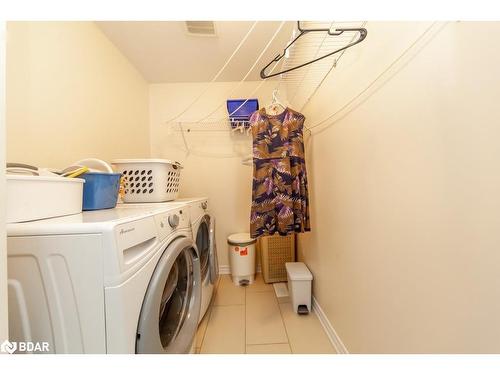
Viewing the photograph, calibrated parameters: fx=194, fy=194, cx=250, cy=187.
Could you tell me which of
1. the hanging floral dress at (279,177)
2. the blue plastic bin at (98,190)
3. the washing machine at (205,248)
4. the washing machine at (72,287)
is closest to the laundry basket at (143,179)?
the washing machine at (205,248)

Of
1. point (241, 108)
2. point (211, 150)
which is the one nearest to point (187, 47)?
point (241, 108)

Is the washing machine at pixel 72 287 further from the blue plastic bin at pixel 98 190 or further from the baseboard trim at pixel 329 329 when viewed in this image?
the baseboard trim at pixel 329 329

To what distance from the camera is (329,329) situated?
1.21m

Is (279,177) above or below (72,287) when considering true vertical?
above

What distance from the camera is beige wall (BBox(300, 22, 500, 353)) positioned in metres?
0.43

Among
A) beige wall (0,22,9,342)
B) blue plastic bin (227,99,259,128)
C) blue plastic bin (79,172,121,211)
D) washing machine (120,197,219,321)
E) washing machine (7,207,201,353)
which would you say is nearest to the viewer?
beige wall (0,22,9,342)

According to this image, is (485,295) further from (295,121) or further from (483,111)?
(295,121)

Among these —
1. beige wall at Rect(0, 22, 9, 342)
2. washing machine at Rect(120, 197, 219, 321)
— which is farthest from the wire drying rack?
washing machine at Rect(120, 197, 219, 321)

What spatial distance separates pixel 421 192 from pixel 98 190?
4.03 feet

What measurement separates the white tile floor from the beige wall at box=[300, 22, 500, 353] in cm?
28

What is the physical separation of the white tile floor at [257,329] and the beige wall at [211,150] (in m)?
0.68

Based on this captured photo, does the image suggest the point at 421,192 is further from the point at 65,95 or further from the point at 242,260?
the point at 65,95

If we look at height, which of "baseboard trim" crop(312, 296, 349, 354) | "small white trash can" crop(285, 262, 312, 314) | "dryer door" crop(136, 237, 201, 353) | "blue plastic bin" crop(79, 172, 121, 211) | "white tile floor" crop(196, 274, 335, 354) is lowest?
"white tile floor" crop(196, 274, 335, 354)

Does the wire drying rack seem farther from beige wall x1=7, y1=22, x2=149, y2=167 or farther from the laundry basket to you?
the laundry basket
